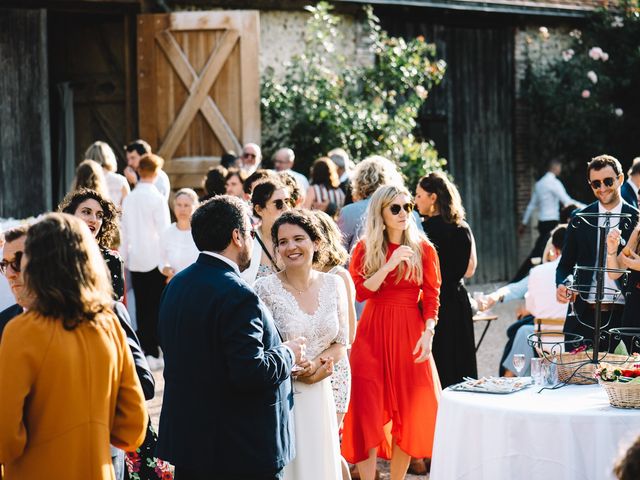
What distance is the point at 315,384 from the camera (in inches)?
193

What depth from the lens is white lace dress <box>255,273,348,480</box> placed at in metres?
4.79

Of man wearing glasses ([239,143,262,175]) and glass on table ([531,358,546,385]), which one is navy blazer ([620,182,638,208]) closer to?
glass on table ([531,358,546,385])

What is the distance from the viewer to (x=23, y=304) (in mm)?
3902

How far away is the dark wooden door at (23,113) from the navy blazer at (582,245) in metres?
7.94

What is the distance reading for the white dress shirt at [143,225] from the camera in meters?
9.73

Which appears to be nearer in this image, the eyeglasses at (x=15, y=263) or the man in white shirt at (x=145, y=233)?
the eyeglasses at (x=15, y=263)

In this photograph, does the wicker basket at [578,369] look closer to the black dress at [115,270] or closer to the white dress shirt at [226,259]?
the white dress shirt at [226,259]

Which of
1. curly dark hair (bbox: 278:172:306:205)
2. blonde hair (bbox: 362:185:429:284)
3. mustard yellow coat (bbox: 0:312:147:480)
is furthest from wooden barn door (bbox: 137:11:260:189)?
mustard yellow coat (bbox: 0:312:147:480)

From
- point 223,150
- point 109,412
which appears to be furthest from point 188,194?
point 109,412

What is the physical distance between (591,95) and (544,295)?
8.09m

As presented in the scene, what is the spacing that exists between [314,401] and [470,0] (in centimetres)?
1056

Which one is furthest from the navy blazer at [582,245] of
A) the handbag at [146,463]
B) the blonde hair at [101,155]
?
the blonde hair at [101,155]

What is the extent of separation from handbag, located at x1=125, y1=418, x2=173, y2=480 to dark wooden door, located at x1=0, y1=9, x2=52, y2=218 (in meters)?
8.07

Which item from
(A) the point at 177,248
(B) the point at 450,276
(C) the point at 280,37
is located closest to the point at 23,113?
A: (C) the point at 280,37
